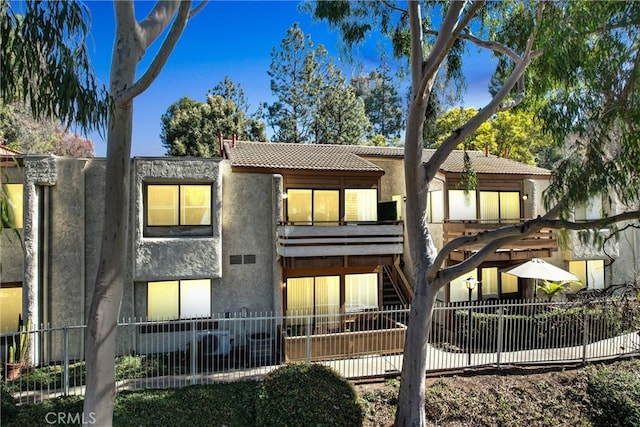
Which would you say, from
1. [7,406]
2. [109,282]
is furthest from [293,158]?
[7,406]

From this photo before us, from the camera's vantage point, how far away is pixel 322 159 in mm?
15734

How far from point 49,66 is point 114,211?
8.15ft

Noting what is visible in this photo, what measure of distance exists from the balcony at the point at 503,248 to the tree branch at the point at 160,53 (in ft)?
41.2

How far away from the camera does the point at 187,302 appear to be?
1325cm

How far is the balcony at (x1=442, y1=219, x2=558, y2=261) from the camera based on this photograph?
52.0 ft

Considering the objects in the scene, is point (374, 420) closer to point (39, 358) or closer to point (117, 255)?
point (117, 255)

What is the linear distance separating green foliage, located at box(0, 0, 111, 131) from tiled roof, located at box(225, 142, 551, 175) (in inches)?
306

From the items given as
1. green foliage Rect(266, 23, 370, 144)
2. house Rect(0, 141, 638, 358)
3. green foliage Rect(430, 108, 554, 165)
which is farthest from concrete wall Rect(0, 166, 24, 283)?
green foliage Rect(430, 108, 554, 165)

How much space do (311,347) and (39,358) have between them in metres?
8.20

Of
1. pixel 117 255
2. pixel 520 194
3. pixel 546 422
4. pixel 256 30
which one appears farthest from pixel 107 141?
pixel 520 194

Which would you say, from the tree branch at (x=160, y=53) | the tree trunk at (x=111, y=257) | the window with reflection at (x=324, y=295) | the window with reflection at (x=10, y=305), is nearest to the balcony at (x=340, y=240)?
the window with reflection at (x=324, y=295)

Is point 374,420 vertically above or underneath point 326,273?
underneath

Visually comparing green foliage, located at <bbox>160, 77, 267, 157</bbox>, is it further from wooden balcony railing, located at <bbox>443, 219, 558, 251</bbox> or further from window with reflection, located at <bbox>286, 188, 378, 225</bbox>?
wooden balcony railing, located at <bbox>443, 219, 558, 251</bbox>

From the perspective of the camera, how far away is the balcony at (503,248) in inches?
624
